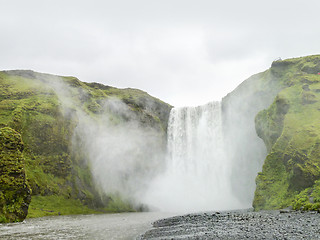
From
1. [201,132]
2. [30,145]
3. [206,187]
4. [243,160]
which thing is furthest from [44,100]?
[243,160]

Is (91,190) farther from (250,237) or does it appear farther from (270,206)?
(250,237)

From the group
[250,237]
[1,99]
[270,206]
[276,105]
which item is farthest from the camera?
[1,99]

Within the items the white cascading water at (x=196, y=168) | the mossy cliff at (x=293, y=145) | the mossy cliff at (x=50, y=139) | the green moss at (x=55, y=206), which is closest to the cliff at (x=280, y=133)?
the mossy cliff at (x=293, y=145)

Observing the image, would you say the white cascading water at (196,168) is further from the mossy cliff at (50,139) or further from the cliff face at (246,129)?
the mossy cliff at (50,139)

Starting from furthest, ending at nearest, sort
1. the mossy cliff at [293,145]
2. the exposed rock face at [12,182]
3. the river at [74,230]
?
the mossy cliff at [293,145], the exposed rock face at [12,182], the river at [74,230]

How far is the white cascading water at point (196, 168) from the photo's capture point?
2717 inches

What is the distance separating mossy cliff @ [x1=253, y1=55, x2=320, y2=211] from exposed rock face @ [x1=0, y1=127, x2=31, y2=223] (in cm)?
3312

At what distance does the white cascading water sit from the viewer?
69.0 meters

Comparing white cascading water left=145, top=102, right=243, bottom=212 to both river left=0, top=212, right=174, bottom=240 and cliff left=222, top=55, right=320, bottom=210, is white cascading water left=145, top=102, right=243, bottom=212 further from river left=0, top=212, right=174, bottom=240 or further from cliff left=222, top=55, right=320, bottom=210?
river left=0, top=212, right=174, bottom=240

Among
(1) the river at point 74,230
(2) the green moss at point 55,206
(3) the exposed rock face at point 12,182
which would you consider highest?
(3) the exposed rock face at point 12,182

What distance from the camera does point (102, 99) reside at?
87.1 meters

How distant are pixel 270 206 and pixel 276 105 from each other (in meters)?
22.0

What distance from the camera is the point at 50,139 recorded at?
2499 inches

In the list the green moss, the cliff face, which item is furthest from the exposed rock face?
the cliff face
